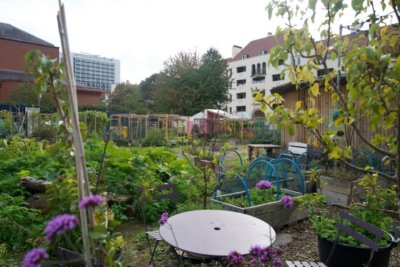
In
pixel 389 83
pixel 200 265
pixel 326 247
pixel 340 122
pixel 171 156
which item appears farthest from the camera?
pixel 171 156

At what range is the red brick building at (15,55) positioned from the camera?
92.8ft

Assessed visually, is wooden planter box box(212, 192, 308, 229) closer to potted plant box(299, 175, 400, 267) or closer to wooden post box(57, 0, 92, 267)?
potted plant box(299, 175, 400, 267)

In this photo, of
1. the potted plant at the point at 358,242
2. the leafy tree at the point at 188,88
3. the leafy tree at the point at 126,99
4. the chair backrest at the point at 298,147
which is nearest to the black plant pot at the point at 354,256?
the potted plant at the point at 358,242

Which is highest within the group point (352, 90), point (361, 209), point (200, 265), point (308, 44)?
point (308, 44)

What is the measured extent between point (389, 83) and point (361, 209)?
201cm

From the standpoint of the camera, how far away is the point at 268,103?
2.37 m

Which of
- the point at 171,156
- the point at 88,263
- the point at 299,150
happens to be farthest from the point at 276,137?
the point at 88,263

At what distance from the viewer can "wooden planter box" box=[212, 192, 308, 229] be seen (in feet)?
14.4

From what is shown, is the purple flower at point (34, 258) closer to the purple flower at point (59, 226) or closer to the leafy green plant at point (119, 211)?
the purple flower at point (59, 226)

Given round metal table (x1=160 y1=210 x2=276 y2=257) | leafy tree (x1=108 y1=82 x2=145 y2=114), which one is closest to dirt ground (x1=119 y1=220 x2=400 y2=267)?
round metal table (x1=160 y1=210 x2=276 y2=257)

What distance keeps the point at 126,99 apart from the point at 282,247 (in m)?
38.6

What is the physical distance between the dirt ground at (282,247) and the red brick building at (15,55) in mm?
28285

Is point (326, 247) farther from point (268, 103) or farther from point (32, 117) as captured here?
point (32, 117)

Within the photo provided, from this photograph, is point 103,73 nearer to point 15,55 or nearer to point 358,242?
point 15,55
